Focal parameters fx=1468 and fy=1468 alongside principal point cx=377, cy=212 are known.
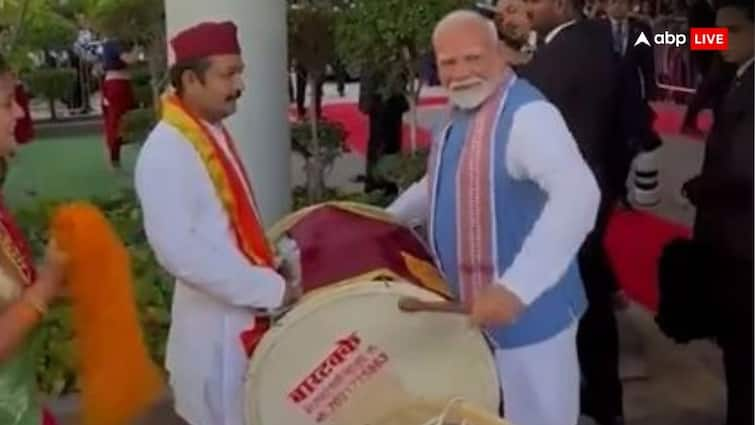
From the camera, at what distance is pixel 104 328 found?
2.73 meters

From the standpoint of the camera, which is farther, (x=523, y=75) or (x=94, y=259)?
(x=523, y=75)

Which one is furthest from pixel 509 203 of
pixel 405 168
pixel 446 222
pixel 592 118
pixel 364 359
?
pixel 405 168

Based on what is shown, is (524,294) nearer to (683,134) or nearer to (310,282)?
(310,282)

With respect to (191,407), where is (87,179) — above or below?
below

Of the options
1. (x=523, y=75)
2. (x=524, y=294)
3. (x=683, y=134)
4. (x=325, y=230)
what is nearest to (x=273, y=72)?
(x=523, y=75)

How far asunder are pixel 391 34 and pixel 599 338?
88.1 inches

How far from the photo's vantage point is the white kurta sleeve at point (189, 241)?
312 centimetres

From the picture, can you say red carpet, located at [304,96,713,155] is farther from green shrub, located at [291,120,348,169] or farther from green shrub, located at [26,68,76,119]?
green shrub, located at [26,68,76,119]

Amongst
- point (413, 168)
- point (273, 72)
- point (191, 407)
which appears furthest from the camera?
point (413, 168)

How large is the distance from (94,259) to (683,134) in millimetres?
10504

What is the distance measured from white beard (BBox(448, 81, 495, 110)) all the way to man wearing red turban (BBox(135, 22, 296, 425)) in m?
0.50

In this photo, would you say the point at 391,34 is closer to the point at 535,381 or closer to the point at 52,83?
the point at 535,381

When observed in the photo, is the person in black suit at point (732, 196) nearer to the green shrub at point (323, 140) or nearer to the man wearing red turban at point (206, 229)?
the man wearing red turban at point (206, 229)

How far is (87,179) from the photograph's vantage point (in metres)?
12.1
